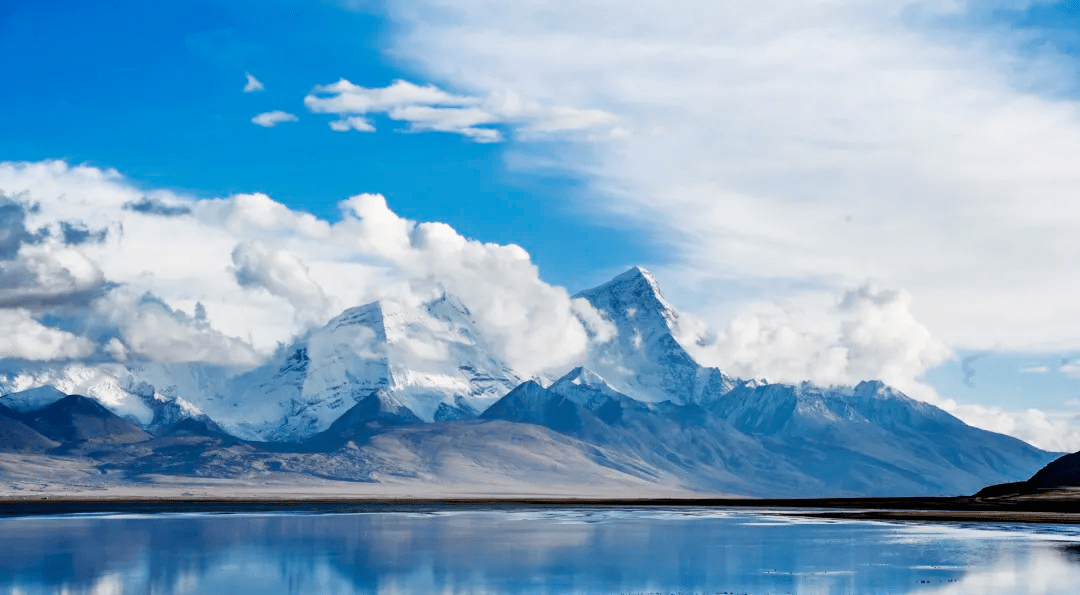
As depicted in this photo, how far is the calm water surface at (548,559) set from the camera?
80562 mm

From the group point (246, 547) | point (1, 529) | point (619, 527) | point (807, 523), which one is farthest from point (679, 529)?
point (1, 529)

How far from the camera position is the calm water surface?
8056 cm

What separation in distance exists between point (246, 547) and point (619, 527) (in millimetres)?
51517

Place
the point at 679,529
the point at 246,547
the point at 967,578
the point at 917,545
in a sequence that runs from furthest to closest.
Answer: the point at 679,529 → the point at 246,547 → the point at 917,545 → the point at 967,578

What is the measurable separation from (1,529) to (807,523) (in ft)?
314

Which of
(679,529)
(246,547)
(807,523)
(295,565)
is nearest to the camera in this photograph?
(295,565)

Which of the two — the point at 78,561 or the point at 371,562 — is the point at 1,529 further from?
the point at 371,562

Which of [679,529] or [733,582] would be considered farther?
[679,529]

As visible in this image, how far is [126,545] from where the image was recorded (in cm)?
12069

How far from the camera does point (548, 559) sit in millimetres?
100875

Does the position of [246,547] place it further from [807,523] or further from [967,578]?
[807,523]

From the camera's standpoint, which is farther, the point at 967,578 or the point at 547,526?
the point at 547,526

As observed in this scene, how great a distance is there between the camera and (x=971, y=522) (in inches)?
5940

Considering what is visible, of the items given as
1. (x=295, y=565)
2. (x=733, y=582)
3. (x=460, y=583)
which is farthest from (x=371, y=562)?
(x=733, y=582)
